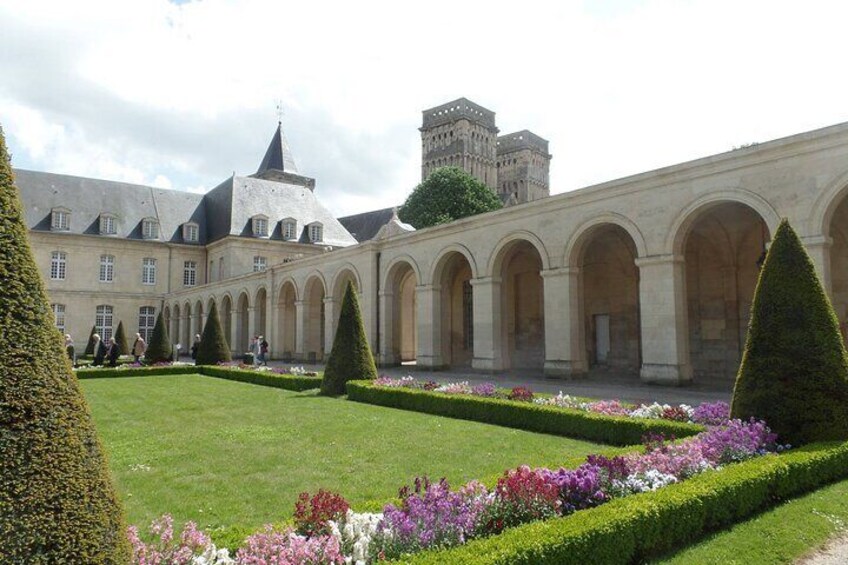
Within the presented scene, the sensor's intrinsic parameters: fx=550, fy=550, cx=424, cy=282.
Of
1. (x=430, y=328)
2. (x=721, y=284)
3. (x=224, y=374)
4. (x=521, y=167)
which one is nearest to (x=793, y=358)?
(x=721, y=284)

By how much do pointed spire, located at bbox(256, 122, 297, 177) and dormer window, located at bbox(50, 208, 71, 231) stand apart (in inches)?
885

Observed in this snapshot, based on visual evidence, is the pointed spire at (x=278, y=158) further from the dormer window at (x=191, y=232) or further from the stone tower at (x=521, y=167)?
the stone tower at (x=521, y=167)

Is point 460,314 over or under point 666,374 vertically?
over

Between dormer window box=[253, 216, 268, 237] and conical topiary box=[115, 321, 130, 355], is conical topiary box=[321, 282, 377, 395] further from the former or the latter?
dormer window box=[253, 216, 268, 237]

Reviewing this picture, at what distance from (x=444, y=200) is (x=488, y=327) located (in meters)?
27.3

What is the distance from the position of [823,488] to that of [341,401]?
10611 mm

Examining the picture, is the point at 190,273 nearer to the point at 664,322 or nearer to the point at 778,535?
the point at 664,322

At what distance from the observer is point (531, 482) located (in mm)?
Answer: 4965

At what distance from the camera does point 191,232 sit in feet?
163

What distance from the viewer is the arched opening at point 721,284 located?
18.2 metres

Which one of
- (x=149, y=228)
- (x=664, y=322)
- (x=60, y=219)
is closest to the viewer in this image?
(x=664, y=322)

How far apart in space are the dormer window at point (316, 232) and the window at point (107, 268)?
653 inches

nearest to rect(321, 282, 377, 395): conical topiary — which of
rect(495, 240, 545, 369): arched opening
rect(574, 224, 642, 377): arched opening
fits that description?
rect(574, 224, 642, 377): arched opening

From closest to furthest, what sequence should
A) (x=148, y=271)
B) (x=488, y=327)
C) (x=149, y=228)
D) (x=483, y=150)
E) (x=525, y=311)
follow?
(x=488, y=327), (x=525, y=311), (x=148, y=271), (x=149, y=228), (x=483, y=150)
